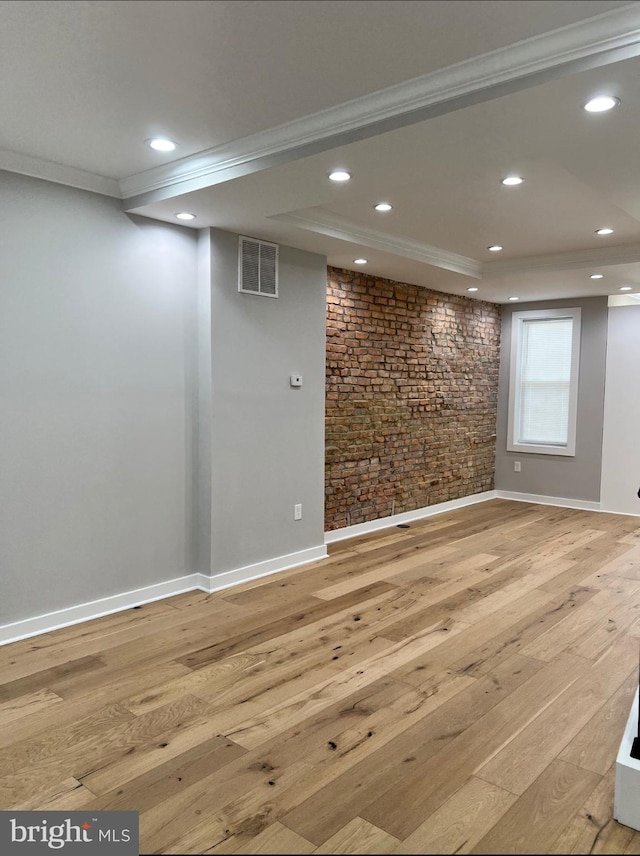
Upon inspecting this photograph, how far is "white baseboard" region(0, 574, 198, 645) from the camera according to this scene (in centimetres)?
326

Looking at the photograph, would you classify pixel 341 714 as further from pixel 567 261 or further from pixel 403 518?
pixel 567 261

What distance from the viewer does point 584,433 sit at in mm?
6949

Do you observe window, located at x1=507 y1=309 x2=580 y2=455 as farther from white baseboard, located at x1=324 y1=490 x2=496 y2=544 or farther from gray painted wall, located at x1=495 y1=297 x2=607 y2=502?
white baseboard, located at x1=324 y1=490 x2=496 y2=544

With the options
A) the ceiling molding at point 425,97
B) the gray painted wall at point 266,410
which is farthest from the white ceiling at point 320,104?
the gray painted wall at point 266,410

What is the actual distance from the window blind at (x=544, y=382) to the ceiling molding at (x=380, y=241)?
1936 millimetres

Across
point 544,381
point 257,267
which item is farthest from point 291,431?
point 544,381

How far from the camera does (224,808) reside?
1962mm

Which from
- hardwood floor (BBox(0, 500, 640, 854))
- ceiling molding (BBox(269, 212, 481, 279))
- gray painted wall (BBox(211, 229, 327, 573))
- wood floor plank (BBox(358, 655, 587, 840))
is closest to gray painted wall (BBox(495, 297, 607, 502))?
ceiling molding (BBox(269, 212, 481, 279))

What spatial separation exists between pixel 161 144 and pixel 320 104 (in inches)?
33.9

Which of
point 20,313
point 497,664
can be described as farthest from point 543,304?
point 20,313

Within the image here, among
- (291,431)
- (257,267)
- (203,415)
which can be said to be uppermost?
(257,267)

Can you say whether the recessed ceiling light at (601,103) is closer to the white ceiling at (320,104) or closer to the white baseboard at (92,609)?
the white ceiling at (320,104)

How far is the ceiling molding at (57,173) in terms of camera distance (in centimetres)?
306

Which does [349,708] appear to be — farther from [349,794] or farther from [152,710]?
[152,710]
